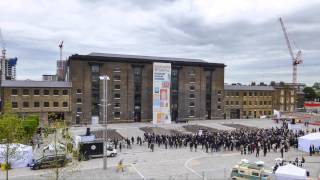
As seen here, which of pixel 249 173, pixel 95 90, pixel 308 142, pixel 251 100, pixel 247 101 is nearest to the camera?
pixel 249 173

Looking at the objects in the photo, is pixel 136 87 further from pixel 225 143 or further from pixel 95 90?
pixel 225 143

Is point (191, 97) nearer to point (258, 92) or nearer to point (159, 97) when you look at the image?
point (159, 97)

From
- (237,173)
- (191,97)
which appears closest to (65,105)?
(191,97)

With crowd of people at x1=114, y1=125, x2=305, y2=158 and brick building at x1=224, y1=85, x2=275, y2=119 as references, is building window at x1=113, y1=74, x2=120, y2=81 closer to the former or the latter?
crowd of people at x1=114, y1=125, x2=305, y2=158

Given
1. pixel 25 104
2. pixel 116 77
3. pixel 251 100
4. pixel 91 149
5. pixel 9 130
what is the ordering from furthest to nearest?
pixel 251 100
pixel 116 77
pixel 25 104
pixel 91 149
pixel 9 130

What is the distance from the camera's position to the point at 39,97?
73.1m

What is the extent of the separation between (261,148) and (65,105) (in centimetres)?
4532

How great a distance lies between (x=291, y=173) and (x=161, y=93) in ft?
161

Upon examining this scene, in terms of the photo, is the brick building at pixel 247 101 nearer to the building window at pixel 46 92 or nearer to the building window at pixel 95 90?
the building window at pixel 95 90

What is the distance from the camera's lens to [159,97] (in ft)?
244

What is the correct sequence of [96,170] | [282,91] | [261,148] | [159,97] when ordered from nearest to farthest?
[96,170]
[261,148]
[159,97]
[282,91]

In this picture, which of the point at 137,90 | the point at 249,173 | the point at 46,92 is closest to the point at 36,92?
the point at 46,92

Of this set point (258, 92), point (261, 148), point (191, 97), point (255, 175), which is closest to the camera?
point (255, 175)

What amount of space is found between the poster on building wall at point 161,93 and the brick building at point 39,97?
19.0m
